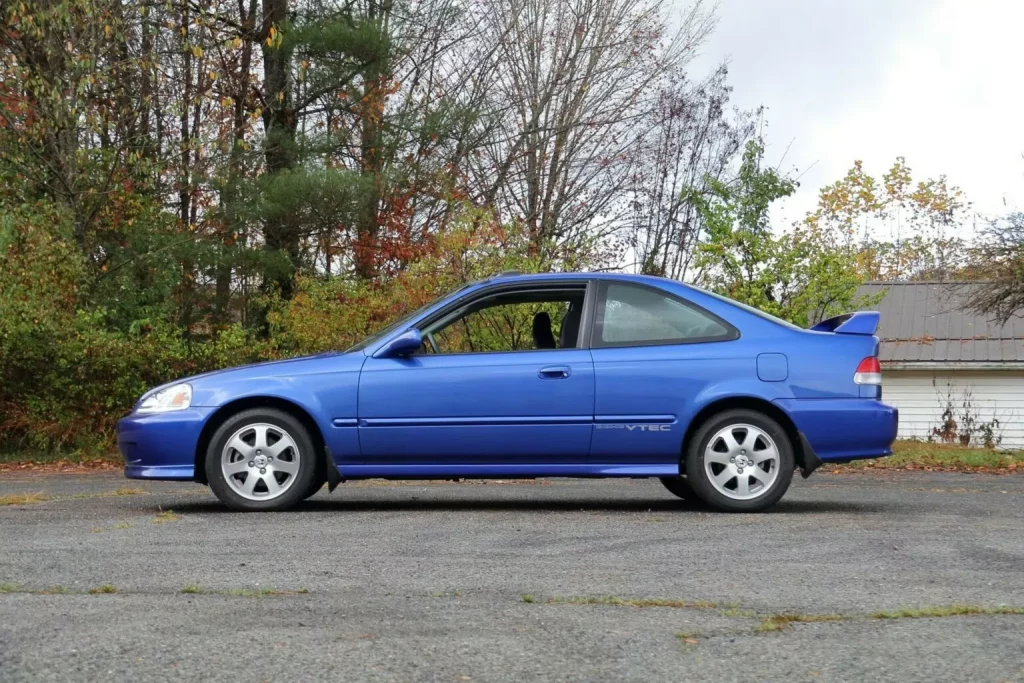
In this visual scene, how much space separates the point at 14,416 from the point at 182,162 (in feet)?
21.8

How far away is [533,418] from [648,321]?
1.03 meters

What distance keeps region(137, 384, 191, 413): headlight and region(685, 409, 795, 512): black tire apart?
3.25 m

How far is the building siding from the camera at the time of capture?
125 feet

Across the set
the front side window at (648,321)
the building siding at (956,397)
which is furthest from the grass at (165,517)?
the building siding at (956,397)

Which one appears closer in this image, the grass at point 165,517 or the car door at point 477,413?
the grass at point 165,517

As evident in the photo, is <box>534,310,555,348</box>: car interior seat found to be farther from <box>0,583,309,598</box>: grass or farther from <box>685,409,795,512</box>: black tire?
<box>0,583,309,598</box>: grass

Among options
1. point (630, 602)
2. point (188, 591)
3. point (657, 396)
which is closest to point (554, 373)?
point (657, 396)

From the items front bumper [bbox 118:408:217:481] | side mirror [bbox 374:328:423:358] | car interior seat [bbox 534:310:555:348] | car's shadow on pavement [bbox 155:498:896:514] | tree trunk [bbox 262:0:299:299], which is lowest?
car's shadow on pavement [bbox 155:498:896:514]

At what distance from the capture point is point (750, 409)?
338 inches

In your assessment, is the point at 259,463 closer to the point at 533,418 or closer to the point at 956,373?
the point at 533,418

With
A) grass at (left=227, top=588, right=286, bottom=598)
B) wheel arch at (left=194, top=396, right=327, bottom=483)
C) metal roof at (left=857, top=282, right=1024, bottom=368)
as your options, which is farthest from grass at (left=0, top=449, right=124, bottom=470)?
metal roof at (left=857, top=282, right=1024, bottom=368)

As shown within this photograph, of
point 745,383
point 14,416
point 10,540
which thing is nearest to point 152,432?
point 10,540

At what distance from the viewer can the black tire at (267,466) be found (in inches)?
334

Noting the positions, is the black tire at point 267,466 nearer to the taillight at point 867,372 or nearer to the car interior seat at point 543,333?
the car interior seat at point 543,333
